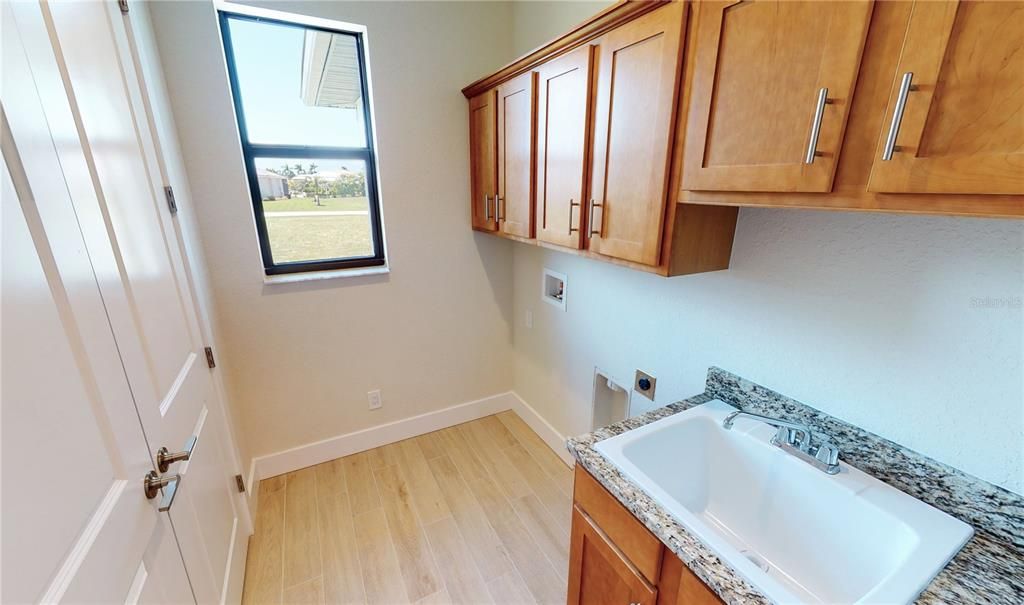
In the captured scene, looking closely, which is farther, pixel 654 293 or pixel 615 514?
pixel 654 293

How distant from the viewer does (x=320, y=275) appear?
2098 mm

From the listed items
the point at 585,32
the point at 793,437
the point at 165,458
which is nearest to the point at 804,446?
the point at 793,437

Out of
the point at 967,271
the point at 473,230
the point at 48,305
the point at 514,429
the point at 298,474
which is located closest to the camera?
the point at 48,305

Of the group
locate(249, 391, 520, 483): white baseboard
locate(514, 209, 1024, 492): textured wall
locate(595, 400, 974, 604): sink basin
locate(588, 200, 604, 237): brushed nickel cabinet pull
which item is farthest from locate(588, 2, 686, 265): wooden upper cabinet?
locate(249, 391, 520, 483): white baseboard

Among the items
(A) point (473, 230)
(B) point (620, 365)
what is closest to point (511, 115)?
(A) point (473, 230)

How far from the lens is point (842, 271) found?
999 millimetres

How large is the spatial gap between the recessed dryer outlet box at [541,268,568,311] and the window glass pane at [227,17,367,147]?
128 cm

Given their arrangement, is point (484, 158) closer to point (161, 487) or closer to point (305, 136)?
point (305, 136)

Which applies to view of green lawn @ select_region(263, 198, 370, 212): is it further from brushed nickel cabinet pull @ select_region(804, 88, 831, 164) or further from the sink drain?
the sink drain

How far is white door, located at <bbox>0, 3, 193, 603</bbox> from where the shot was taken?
49 centimetres

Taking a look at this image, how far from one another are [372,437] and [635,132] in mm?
2272

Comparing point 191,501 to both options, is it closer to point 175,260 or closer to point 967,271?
point 175,260

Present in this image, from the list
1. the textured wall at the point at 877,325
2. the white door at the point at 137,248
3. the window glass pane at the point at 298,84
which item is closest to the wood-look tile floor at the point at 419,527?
the white door at the point at 137,248

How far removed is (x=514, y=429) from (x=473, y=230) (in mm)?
1381
